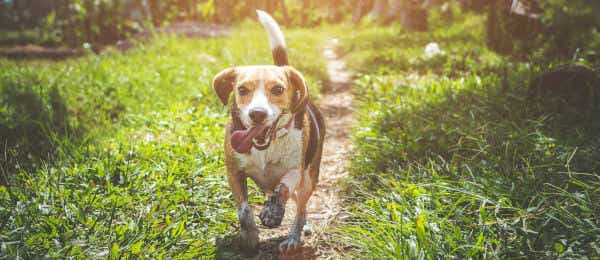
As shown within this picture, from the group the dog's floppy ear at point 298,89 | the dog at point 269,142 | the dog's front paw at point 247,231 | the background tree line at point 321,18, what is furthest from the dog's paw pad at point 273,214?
the background tree line at point 321,18

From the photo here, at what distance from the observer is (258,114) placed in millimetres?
2121

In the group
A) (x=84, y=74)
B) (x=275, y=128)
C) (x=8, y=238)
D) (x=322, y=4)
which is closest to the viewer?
(x=8, y=238)

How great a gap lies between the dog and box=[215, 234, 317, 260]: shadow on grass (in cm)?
5

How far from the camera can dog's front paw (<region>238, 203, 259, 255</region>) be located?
2.39 m

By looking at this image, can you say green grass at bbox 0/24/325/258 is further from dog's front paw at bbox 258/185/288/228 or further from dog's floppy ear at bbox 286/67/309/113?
dog's floppy ear at bbox 286/67/309/113

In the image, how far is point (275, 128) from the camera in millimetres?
2295

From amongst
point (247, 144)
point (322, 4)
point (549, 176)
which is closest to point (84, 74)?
point (322, 4)

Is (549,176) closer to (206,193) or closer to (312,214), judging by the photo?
(312,214)

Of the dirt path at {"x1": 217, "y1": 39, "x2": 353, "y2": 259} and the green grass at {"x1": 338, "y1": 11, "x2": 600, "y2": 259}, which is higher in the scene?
the green grass at {"x1": 338, "y1": 11, "x2": 600, "y2": 259}

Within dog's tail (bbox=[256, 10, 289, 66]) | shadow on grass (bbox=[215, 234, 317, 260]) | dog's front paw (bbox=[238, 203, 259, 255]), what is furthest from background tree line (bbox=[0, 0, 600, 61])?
shadow on grass (bbox=[215, 234, 317, 260])

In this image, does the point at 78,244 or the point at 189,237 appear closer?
the point at 78,244

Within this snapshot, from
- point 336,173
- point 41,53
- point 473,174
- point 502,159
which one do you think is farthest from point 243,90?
point 41,53

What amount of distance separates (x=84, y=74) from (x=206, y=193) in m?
4.16

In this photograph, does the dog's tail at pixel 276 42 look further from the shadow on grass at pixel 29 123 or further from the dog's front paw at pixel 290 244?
the shadow on grass at pixel 29 123
